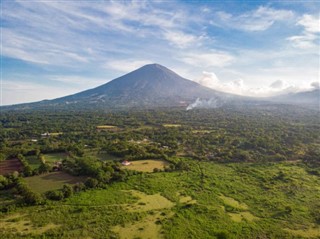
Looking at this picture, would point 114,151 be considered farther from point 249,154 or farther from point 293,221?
point 293,221

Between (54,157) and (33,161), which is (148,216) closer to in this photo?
(33,161)

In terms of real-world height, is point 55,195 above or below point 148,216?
above

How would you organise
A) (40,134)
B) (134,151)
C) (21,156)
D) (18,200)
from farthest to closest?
(40,134) < (134,151) < (21,156) < (18,200)

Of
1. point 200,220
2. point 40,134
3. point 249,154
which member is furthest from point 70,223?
point 40,134

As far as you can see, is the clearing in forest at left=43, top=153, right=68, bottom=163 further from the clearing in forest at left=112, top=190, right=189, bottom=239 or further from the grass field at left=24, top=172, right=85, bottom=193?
the clearing in forest at left=112, top=190, right=189, bottom=239

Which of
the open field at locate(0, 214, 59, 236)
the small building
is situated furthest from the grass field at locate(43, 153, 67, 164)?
the open field at locate(0, 214, 59, 236)

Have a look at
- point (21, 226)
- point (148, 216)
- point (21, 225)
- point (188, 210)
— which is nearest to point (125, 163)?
point (148, 216)
